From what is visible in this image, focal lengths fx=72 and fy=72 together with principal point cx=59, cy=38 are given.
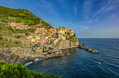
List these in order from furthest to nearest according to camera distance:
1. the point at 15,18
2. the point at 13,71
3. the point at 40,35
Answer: the point at 15,18 < the point at 40,35 < the point at 13,71

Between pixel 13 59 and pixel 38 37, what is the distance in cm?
3599

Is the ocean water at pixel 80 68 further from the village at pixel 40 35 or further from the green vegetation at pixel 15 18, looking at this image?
the green vegetation at pixel 15 18

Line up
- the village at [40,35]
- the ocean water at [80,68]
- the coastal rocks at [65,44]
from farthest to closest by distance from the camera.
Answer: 1. the coastal rocks at [65,44]
2. the village at [40,35]
3. the ocean water at [80,68]

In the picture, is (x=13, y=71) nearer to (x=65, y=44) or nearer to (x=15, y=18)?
(x=65, y=44)

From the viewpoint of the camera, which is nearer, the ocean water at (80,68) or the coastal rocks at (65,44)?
the ocean water at (80,68)

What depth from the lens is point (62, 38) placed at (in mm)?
94688

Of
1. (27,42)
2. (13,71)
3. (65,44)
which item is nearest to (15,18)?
(27,42)

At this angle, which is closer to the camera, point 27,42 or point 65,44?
point 27,42

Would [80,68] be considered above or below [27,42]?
below

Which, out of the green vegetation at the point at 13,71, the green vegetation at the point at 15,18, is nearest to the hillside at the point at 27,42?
the green vegetation at the point at 15,18

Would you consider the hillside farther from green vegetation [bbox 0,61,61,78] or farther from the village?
green vegetation [bbox 0,61,61,78]

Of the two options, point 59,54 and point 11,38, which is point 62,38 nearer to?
point 59,54

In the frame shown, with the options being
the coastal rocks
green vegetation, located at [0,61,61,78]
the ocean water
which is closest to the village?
the coastal rocks

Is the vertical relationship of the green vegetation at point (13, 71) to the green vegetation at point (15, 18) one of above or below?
below
